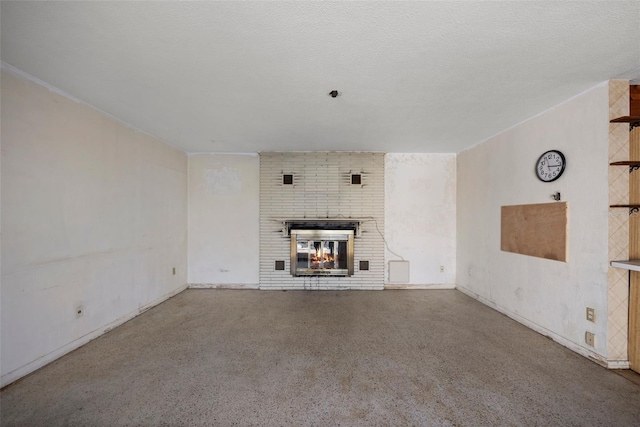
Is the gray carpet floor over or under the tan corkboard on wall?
under

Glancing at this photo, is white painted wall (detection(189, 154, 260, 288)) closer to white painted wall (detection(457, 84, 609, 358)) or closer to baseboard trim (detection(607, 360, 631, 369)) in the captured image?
white painted wall (detection(457, 84, 609, 358))

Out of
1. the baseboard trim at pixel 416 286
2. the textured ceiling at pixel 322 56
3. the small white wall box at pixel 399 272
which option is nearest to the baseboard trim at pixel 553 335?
the baseboard trim at pixel 416 286

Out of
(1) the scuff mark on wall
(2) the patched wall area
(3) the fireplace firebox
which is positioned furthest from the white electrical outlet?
(1) the scuff mark on wall

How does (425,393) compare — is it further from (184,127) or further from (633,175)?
(184,127)

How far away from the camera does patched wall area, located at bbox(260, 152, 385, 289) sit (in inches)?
172

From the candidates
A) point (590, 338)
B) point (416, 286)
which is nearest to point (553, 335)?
point (590, 338)

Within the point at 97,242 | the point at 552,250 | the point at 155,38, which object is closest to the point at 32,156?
the point at 97,242

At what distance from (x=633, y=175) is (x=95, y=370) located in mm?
4916

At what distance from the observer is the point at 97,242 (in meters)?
2.65

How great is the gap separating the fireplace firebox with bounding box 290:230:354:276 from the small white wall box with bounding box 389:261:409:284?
75 cm

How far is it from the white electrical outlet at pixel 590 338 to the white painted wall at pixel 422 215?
2163mm

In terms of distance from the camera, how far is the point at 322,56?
1.74 meters

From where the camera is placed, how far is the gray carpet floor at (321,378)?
1603 millimetres

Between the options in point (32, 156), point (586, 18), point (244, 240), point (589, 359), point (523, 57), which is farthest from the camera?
point (244, 240)
